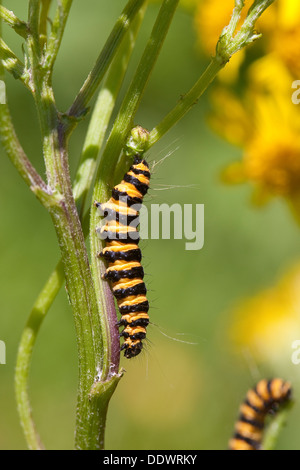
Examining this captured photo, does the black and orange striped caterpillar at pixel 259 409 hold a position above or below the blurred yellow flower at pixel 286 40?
below

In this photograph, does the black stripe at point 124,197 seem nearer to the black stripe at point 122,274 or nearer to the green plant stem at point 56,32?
the black stripe at point 122,274

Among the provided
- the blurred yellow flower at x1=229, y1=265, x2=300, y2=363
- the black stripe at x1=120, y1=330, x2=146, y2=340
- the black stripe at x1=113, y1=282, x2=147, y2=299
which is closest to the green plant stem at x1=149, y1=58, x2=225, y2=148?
the black stripe at x1=113, y1=282, x2=147, y2=299

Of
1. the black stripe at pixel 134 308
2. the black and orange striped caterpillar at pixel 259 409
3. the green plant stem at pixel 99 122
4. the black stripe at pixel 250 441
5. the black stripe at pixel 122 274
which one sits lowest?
the black stripe at pixel 250 441

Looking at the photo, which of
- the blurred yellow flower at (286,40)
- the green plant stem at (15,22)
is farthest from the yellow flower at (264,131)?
the green plant stem at (15,22)

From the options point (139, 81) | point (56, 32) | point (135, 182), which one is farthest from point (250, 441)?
point (56, 32)

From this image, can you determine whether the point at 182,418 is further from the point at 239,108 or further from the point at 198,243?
the point at 239,108
